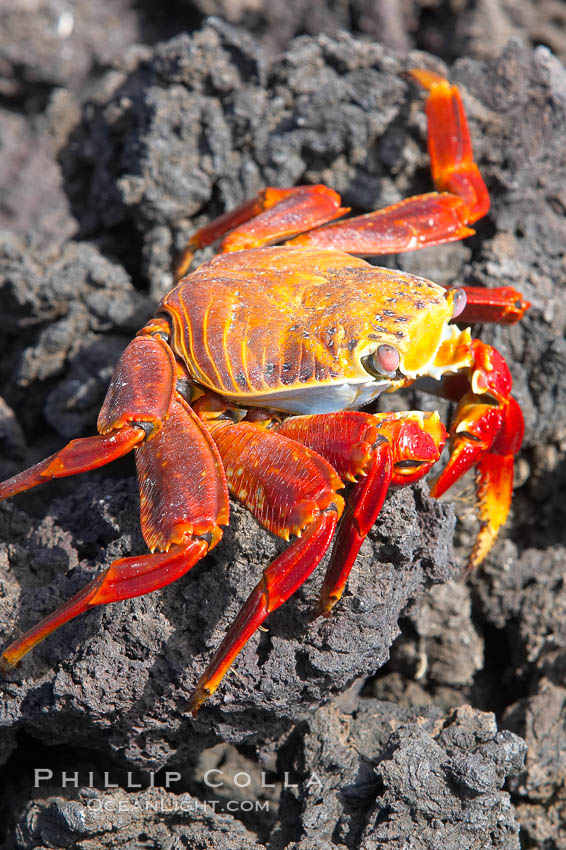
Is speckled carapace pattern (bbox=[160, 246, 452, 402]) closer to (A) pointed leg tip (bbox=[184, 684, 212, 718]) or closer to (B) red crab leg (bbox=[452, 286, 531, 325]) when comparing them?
(B) red crab leg (bbox=[452, 286, 531, 325])

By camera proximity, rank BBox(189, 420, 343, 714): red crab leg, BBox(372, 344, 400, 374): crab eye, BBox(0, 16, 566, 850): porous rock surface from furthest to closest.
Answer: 1. BBox(372, 344, 400, 374): crab eye
2. BBox(0, 16, 566, 850): porous rock surface
3. BBox(189, 420, 343, 714): red crab leg

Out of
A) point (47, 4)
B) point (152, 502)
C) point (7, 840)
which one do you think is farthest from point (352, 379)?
point (47, 4)

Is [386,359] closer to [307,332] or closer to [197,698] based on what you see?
[307,332]

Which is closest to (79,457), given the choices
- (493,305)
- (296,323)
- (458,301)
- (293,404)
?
(293,404)

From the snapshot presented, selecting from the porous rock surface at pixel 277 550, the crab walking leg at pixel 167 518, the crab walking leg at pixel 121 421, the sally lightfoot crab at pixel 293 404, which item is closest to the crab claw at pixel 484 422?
the sally lightfoot crab at pixel 293 404

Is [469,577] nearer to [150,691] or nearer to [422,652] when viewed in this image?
[422,652]

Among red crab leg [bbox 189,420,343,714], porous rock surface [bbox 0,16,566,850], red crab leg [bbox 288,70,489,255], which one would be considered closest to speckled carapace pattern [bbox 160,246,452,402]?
red crab leg [bbox 189,420,343,714]
